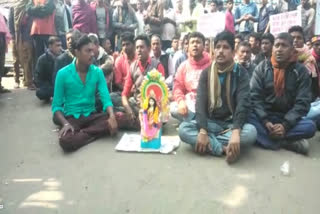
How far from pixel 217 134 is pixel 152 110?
0.79m

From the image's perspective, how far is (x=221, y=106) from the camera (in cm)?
400

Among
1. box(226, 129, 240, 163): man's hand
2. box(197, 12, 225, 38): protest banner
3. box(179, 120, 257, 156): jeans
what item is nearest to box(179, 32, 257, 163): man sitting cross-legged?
box(179, 120, 257, 156): jeans

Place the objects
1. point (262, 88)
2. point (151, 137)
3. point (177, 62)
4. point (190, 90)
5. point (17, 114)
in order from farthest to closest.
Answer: point (177, 62)
point (17, 114)
point (190, 90)
point (262, 88)
point (151, 137)

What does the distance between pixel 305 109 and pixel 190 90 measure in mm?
1470

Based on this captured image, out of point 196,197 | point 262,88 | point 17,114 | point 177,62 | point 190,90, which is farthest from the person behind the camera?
point 177,62

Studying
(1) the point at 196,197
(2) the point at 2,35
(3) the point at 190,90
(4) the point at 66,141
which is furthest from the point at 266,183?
(2) the point at 2,35

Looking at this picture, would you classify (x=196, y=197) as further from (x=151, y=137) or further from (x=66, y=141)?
(x=66, y=141)

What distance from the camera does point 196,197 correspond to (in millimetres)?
3041

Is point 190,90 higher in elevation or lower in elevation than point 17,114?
higher

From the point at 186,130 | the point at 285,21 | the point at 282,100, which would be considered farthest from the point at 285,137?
the point at 285,21

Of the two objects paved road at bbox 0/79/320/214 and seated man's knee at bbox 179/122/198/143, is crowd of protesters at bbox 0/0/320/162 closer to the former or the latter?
seated man's knee at bbox 179/122/198/143

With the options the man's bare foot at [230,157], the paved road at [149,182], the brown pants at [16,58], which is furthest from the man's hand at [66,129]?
the brown pants at [16,58]

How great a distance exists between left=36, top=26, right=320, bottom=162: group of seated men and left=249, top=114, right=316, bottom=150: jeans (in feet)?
0.03

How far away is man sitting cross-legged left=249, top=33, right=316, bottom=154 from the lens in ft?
12.9
